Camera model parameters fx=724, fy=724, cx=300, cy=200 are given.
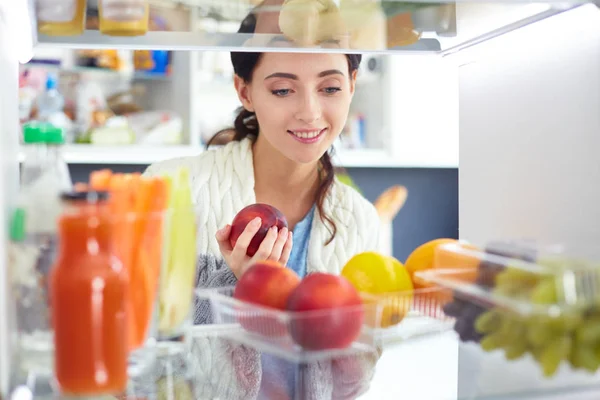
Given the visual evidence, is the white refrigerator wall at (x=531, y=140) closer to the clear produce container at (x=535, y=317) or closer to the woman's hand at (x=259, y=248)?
the clear produce container at (x=535, y=317)

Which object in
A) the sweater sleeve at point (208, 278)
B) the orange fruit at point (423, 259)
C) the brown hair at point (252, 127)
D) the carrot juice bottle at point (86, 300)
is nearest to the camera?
the carrot juice bottle at point (86, 300)

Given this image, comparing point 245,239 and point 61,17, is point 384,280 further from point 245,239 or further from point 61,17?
point 61,17

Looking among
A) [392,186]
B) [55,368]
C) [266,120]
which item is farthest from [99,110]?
[55,368]

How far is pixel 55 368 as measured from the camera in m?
0.67

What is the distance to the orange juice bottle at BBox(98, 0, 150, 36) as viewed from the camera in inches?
35.4

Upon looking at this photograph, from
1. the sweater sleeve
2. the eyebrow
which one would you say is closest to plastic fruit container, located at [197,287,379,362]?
the sweater sleeve

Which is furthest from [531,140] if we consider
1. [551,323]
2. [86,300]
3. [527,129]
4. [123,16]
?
[86,300]

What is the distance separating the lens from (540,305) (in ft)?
2.62

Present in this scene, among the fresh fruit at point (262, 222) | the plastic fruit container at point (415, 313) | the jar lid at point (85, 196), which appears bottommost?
the plastic fruit container at point (415, 313)

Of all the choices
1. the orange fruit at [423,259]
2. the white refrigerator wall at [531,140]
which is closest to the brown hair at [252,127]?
the white refrigerator wall at [531,140]

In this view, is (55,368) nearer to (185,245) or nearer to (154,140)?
(185,245)

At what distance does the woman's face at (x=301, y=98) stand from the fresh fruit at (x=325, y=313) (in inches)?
36.0

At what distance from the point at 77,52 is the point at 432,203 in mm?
2027

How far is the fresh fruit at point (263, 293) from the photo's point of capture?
2.76 feet
